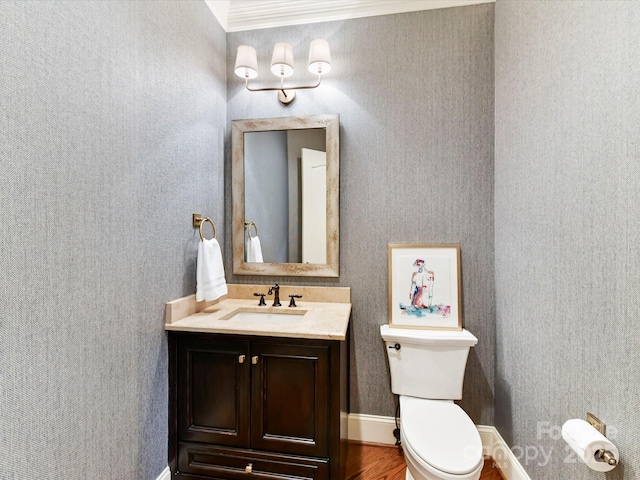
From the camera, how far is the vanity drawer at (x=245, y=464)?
144 cm

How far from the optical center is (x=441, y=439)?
1337 millimetres

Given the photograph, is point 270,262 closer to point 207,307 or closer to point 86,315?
point 207,307

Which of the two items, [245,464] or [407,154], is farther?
[407,154]

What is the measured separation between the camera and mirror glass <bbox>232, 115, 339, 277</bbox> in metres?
2.01

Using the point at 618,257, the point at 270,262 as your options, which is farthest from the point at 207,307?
the point at 618,257

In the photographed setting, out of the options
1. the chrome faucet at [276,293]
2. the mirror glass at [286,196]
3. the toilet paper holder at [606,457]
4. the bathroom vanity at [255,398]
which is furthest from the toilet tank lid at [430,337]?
the toilet paper holder at [606,457]

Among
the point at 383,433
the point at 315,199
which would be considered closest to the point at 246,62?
the point at 315,199

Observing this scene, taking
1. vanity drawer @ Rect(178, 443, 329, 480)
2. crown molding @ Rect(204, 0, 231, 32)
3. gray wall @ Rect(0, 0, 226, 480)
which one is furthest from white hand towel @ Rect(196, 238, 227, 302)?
crown molding @ Rect(204, 0, 231, 32)

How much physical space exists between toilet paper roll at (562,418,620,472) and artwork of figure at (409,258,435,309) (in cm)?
95

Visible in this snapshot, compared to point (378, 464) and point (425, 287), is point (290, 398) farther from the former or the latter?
point (425, 287)

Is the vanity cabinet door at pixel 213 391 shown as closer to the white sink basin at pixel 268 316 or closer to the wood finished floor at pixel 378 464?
the white sink basin at pixel 268 316

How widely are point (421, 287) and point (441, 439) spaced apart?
0.82m

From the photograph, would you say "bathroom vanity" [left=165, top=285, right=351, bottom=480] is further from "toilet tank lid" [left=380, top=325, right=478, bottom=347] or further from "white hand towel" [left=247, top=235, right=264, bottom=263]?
"white hand towel" [left=247, top=235, right=264, bottom=263]

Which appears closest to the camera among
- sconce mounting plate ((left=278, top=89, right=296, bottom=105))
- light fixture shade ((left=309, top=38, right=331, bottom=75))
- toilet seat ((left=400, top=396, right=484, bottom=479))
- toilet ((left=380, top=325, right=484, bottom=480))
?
toilet seat ((left=400, top=396, right=484, bottom=479))
